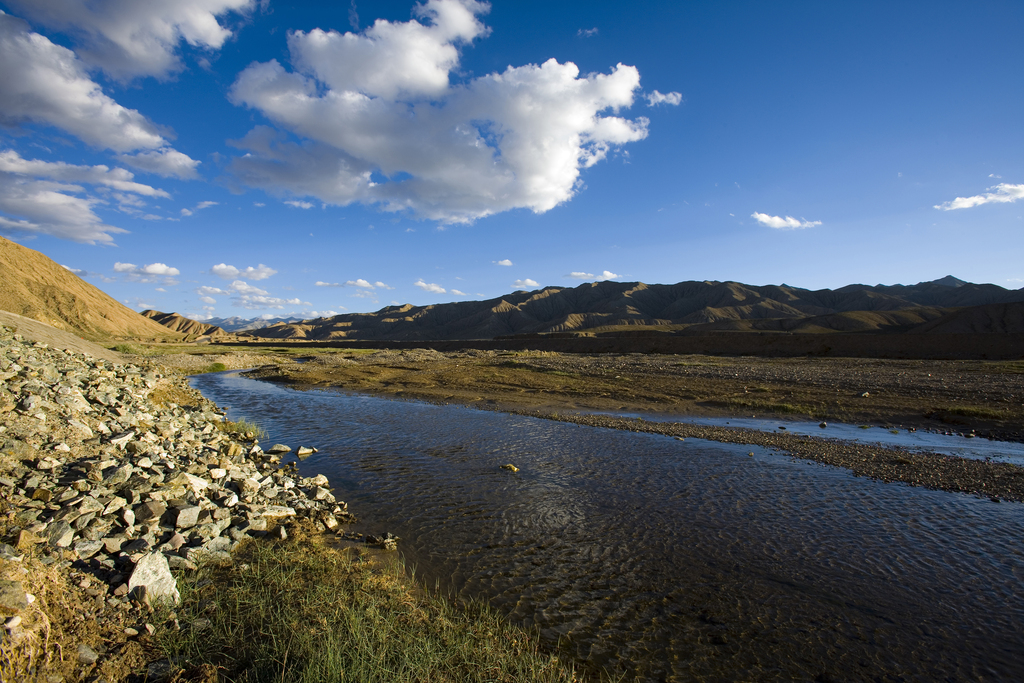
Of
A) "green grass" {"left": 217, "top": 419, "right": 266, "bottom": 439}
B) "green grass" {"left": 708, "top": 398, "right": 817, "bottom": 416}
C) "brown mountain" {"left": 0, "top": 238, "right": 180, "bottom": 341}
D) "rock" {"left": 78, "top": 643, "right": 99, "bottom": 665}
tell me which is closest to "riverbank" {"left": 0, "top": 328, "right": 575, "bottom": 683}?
"rock" {"left": 78, "top": 643, "right": 99, "bottom": 665}

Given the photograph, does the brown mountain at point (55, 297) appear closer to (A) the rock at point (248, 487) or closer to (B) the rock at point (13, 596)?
(A) the rock at point (248, 487)

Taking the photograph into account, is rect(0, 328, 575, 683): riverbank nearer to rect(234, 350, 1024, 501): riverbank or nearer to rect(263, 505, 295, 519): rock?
rect(263, 505, 295, 519): rock

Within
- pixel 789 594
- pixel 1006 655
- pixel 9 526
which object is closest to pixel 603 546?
pixel 789 594

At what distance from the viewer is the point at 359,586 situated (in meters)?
6.27

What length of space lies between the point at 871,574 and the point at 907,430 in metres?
13.9

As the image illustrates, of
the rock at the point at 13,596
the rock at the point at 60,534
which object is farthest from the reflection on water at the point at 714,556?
the rock at the point at 13,596

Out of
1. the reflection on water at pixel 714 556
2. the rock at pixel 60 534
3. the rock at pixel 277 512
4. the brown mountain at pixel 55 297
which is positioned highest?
the brown mountain at pixel 55 297

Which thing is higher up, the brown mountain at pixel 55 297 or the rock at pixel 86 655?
the brown mountain at pixel 55 297

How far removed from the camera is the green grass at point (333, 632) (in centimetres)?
455

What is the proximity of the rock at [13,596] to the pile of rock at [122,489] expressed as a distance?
27mm

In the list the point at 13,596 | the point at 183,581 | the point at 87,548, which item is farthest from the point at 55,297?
the point at 13,596

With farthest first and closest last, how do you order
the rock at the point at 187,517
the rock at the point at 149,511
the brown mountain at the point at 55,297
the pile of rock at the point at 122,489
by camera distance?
1. the brown mountain at the point at 55,297
2. the rock at the point at 187,517
3. the rock at the point at 149,511
4. the pile of rock at the point at 122,489

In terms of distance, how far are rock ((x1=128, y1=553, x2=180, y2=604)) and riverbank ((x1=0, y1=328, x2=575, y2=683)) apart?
0.05 feet

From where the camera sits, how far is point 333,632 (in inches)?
199
